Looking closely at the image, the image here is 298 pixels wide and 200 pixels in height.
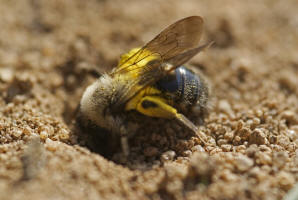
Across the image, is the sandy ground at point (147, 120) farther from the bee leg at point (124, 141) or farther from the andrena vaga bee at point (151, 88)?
the andrena vaga bee at point (151, 88)

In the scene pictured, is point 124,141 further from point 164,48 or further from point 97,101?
point 164,48

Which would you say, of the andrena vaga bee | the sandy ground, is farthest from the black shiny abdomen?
the sandy ground

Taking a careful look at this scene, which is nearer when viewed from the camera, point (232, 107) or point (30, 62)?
point (232, 107)

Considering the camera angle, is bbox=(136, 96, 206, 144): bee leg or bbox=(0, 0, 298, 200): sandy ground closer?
bbox=(0, 0, 298, 200): sandy ground

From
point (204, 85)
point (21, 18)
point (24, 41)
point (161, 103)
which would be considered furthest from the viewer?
point (21, 18)

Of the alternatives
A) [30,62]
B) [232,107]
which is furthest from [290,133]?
[30,62]

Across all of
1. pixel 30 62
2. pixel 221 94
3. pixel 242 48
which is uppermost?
pixel 30 62

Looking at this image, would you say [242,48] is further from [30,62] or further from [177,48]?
[30,62]

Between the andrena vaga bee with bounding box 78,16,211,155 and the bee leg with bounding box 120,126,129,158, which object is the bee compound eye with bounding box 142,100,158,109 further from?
the bee leg with bounding box 120,126,129,158

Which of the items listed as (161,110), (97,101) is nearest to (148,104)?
(161,110)
